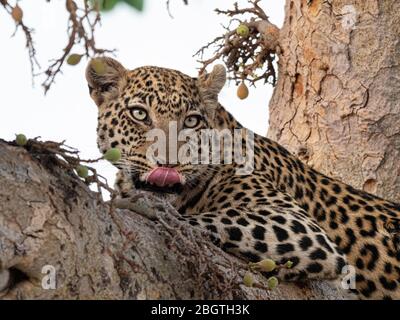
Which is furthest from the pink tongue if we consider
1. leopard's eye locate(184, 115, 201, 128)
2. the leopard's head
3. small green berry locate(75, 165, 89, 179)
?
small green berry locate(75, 165, 89, 179)

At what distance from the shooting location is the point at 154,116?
23.3ft

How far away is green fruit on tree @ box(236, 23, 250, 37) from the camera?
9.43m

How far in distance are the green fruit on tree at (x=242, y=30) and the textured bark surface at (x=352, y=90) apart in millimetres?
502

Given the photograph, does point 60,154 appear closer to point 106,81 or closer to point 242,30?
point 106,81

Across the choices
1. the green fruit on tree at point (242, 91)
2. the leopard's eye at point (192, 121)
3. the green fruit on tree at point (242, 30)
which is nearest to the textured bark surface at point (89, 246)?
the leopard's eye at point (192, 121)

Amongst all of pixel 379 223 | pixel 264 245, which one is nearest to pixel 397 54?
pixel 379 223

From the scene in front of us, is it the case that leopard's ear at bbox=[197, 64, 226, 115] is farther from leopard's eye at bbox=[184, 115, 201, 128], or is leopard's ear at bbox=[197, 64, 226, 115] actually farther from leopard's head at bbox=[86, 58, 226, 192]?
leopard's eye at bbox=[184, 115, 201, 128]

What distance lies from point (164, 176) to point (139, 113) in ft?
2.61

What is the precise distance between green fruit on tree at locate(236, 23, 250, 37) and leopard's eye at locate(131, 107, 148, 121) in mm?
2477

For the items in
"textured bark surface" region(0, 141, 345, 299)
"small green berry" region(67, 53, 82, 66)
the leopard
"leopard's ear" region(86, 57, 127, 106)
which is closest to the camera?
"small green berry" region(67, 53, 82, 66)

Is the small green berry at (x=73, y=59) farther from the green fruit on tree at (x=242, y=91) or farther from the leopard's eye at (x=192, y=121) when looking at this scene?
the green fruit on tree at (x=242, y=91)

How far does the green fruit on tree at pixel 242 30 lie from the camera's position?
943 cm

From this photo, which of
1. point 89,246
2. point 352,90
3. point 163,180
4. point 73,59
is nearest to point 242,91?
point 352,90
